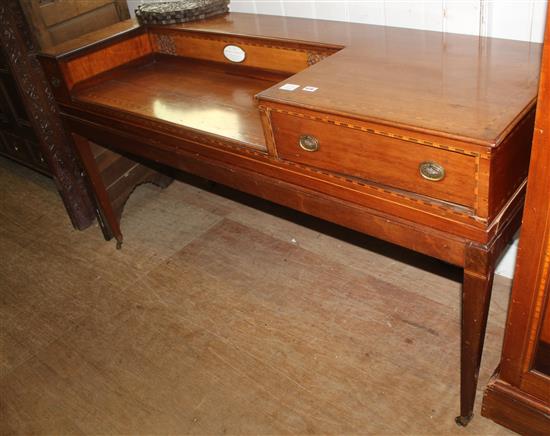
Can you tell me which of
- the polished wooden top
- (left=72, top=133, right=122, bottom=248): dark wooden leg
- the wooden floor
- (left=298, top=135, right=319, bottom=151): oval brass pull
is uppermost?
the polished wooden top

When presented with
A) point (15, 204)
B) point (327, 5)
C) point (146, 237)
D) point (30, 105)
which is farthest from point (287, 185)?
point (15, 204)

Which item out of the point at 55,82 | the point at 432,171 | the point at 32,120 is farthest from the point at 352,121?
the point at 32,120

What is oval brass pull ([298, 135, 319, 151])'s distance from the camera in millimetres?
1468

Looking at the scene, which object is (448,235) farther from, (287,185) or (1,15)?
(1,15)

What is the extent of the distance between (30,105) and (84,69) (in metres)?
0.57

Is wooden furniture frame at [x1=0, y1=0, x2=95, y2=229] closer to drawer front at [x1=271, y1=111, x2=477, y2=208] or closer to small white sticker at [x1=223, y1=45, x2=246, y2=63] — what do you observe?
small white sticker at [x1=223, y1=45, x2=246, y2=63]

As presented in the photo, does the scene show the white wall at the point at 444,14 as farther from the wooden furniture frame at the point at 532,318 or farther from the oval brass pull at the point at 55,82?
the oval brass pull at the point at 55,82

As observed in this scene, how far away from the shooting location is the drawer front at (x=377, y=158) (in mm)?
1248

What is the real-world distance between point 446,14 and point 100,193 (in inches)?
65.1

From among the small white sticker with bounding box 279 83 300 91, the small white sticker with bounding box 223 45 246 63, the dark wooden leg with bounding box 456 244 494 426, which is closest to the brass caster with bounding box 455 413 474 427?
the dark wooden leg with bounding box 456 244 494 426

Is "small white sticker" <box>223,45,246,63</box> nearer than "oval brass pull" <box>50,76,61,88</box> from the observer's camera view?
Yes

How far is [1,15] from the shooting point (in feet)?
7.79

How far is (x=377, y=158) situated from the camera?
4.49ft

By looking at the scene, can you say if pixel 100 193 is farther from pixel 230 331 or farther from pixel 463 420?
pixel 463 420
